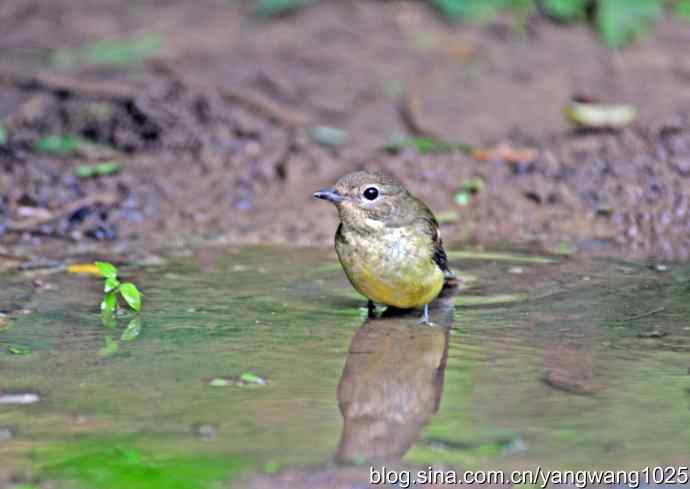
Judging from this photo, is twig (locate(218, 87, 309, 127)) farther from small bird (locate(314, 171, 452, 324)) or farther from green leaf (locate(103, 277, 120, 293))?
green leaf (locate(103, 277, 120, 293))

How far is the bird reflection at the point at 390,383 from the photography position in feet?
14.7

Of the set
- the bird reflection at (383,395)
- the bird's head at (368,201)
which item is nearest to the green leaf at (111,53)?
the bird's head at (368,201)

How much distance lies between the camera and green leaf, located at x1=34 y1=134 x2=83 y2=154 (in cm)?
980

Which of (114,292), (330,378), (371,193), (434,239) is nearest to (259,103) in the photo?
(371,193)

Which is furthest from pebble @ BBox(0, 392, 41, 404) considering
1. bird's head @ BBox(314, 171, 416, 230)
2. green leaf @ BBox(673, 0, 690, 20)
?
green leaf @ BBox(673, 0, 690, 20)

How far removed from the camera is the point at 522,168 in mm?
9500

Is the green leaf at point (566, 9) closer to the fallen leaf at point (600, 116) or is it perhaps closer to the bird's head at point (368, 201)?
the fallen leaf at point (600, 116)

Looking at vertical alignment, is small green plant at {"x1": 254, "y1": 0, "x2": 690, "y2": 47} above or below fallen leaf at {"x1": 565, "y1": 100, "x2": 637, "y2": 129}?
above

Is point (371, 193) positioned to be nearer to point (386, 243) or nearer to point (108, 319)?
point (386, 243)

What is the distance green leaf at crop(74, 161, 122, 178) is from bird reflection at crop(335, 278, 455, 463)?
3.58 metres

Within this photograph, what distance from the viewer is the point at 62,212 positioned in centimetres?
873

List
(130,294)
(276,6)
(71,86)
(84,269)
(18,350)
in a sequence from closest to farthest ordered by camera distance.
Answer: (18,350) → (130,294) → (84,269) → (71,86) → (276,6)

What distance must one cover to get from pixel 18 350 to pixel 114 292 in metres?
0.88

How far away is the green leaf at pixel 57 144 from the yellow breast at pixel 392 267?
163 inches
